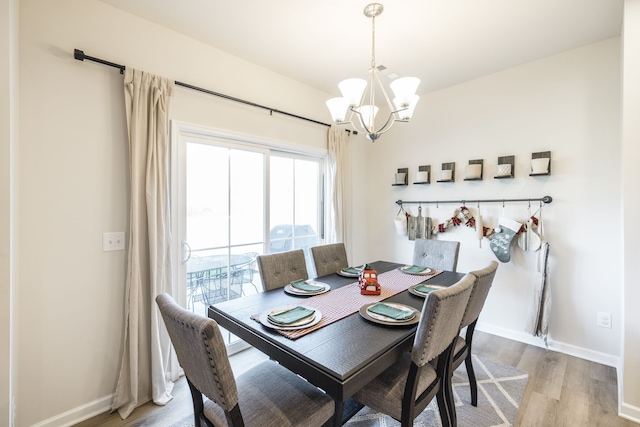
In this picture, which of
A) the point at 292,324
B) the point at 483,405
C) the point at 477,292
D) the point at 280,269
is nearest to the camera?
the point at 292,324

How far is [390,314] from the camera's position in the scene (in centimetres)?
145

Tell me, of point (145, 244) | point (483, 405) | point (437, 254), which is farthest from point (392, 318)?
point (145, 244)

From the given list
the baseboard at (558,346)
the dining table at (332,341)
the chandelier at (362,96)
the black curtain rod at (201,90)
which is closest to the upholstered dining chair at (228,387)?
the dining table at (332,341)

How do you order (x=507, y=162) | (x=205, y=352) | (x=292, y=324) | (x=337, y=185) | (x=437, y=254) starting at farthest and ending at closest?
(x=337, y=185)
(x=507, y=162)
(x=437, y=254)
(x=292, y=324)
(x=205, y=352)

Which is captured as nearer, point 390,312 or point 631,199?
point 390,312

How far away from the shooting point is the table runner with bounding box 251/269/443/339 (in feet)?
4.69

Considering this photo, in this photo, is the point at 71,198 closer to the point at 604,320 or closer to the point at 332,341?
the point at 332,341

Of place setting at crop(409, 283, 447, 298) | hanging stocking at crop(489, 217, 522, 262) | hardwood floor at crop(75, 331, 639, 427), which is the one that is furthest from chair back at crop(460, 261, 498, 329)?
hanging stocking at crop(489, 217, 522, 262)

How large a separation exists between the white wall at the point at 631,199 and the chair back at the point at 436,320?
131 cm

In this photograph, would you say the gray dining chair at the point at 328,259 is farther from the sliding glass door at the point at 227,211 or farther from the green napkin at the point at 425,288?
the green napkin at the point at 425,288

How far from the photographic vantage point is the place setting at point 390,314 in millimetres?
1383

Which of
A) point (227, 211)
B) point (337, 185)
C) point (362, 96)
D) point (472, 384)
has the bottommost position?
point (472, 384)

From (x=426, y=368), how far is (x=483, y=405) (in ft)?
2.75

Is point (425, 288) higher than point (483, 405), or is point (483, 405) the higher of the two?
point (425, 288)
